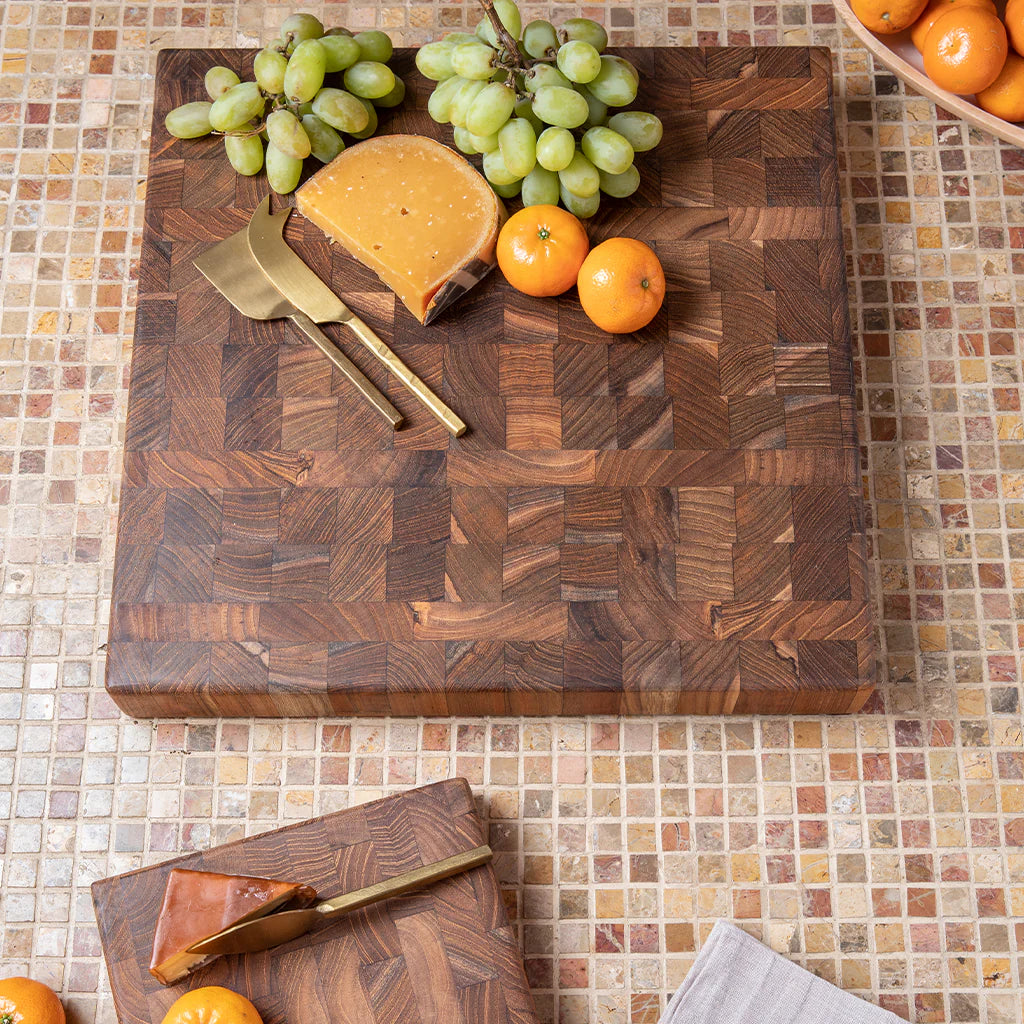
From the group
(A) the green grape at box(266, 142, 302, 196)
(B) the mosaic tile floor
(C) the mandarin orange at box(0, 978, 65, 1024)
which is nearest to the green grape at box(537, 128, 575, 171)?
(A) the green grape at box(266, 142, 302, 196)

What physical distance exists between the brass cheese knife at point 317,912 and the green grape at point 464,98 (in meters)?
0.59

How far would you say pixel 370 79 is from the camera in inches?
37.0

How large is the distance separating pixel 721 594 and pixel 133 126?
28.2 inches

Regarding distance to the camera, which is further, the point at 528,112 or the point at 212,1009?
the point at 528,112

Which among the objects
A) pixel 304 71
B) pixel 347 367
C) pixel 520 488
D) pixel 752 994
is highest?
pixel 304 71

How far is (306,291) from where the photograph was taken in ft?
3.10

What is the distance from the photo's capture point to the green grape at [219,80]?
0.96 metres

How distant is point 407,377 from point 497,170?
0.19m

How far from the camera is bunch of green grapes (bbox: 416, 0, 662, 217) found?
34.8 inches

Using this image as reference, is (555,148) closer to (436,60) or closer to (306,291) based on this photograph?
(436,60)

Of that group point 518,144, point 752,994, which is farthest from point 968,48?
point 752,994

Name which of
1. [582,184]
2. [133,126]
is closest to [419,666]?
[582,184]

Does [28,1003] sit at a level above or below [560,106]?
below

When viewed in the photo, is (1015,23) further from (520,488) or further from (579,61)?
(520,488)
